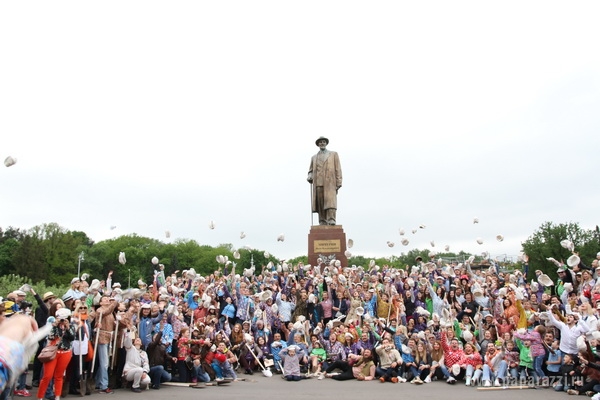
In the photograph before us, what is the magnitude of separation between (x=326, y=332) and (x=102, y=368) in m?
5.55

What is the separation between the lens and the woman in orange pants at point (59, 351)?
30.2 feet

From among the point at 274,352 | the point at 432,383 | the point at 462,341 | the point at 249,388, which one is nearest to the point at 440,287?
the point at 462,341

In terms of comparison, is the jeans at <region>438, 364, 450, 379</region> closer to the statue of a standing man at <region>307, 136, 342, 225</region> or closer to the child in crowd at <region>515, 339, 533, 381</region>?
the child in crowd at <region>515, 339, 533, 381</region>

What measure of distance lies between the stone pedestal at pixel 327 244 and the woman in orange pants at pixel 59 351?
11315 mm

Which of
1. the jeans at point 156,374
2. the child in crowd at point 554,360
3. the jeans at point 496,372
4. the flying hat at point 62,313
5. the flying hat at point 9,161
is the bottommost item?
the jeans at point 156,374

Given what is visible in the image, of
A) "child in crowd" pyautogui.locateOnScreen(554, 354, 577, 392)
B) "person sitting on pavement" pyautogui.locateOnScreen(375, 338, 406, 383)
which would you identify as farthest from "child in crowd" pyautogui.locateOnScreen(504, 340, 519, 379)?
"person sitting on pavement" pyautogui.locateOnScreen(375, 338, 406, 383)

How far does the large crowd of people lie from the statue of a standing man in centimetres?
545

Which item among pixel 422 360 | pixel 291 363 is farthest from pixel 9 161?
pixel 422 360

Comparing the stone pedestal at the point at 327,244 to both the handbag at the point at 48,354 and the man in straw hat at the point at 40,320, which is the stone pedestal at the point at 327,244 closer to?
the man in straw hat at the point at 40,320

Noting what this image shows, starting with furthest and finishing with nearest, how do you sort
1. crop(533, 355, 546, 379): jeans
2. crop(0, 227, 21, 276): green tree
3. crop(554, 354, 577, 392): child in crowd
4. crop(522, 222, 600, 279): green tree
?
crop(0, 227, 21, 276): green tree
crop(522, 222, 600, 279): green tree
crop(533, 355, 546, 379): jeans
crop(554, 354, 577, 392): child in crowd

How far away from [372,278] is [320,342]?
3.33 m

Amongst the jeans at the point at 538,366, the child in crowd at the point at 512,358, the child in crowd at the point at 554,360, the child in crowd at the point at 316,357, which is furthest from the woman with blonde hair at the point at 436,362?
the child in crowd at the point at 316,357

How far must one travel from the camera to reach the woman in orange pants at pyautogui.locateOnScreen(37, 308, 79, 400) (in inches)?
362

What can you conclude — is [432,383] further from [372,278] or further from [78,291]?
[78,291]
